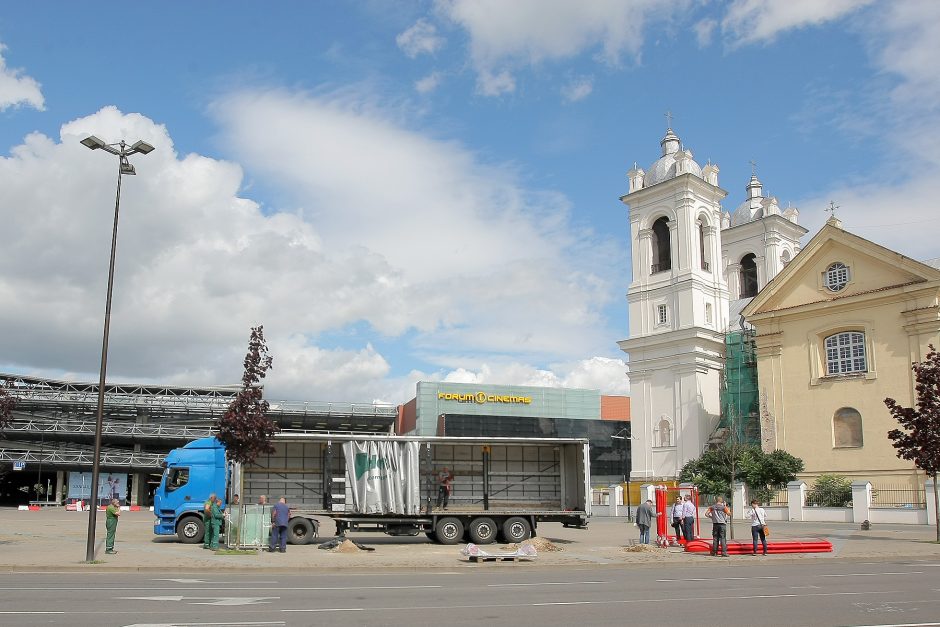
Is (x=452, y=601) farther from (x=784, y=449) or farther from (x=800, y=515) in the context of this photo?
(x=784, y=449)

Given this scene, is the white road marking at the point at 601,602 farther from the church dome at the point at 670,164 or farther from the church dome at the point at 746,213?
the church dome at the point at 746,213

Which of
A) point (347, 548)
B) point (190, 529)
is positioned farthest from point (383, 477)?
point (190, 529)

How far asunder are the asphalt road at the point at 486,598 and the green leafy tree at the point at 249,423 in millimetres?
6410

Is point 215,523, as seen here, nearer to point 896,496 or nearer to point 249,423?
point 249,423

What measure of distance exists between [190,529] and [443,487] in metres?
7.97

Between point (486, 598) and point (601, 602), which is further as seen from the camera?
point (486, 598)

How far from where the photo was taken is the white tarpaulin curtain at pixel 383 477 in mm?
27062

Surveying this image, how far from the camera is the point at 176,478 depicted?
29.3 meters

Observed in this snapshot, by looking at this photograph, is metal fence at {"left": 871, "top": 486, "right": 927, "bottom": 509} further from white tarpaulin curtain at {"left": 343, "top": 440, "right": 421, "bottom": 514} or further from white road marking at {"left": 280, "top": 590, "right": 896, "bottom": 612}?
white road marking at {"left": 280, "top": 590, "right": 896, "bottom": 612}

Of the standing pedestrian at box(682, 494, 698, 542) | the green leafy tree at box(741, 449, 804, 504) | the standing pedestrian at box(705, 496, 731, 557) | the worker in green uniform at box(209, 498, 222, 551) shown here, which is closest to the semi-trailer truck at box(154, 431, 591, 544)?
the worker in green uniform at box(209, 498, 222, 551)

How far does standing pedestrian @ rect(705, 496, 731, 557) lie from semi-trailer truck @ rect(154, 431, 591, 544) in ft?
15.1

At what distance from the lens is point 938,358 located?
106 feet

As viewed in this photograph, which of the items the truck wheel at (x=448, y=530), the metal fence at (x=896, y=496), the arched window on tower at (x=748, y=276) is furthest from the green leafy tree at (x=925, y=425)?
the arched window on tower at (x=748, y=276)

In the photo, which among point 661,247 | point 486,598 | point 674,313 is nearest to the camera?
point 486,598
